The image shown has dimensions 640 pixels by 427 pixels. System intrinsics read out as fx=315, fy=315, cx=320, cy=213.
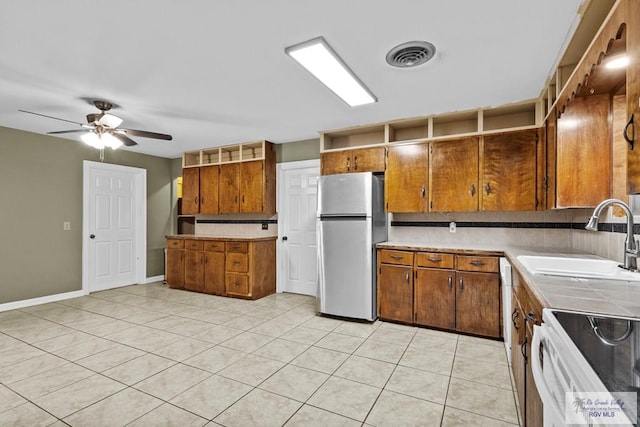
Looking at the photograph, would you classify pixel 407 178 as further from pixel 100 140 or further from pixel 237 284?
pixel 100 140

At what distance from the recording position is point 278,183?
16.6ft

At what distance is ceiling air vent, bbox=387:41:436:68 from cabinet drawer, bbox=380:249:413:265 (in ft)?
6.34

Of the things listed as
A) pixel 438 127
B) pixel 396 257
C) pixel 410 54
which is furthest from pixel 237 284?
pixel 410 54

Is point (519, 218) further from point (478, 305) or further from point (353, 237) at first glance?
point (353, 237)

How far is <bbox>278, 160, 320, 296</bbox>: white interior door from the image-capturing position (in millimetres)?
4836

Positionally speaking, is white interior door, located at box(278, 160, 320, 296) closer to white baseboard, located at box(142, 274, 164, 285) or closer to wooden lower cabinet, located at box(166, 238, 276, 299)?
wooden lower cabinet, located at box(166, 238, 276, 299)

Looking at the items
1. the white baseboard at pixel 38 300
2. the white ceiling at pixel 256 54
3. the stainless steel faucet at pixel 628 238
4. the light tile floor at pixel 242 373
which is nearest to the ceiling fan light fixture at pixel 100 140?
the white ceiling at pixel 256 54

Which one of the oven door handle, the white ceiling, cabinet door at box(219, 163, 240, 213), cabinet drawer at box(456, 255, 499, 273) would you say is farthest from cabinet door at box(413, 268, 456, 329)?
cabinet door at box(219, 163, 240, 213)

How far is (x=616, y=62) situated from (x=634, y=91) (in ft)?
2.43

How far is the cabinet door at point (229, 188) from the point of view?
508 centimetres

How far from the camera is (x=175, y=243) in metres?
5.34

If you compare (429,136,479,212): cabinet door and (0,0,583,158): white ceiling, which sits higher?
(0,0,583,158): white ceiling

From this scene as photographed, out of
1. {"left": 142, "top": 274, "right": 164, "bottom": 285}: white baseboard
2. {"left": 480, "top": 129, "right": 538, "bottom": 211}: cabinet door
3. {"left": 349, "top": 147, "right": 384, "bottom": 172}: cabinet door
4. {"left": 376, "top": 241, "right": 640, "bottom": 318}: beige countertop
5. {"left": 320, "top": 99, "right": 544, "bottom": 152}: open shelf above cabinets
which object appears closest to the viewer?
{"left": 376, "top": 241, "right": 640, "bottom": 318}: beige countertop

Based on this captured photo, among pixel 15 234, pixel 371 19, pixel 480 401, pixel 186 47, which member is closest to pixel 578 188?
pixel 480 401
